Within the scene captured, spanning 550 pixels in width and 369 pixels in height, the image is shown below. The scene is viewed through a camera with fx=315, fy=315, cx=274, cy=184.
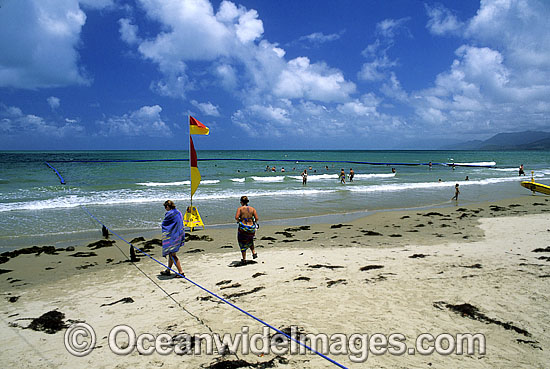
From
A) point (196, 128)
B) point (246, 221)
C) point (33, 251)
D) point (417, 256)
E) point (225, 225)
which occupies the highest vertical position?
point (196, 128)

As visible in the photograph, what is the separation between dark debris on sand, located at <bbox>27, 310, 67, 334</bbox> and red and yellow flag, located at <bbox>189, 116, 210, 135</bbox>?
5.24m

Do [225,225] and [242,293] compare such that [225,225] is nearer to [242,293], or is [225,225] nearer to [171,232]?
[171,232]

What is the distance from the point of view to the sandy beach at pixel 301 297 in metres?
3.99

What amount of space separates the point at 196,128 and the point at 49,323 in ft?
18.4

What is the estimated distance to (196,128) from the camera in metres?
8.94

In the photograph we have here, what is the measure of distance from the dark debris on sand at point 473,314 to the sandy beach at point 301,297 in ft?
0.08

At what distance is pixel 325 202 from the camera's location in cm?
2059

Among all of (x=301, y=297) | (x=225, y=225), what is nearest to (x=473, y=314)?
(x=301, y=297)

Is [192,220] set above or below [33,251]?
above

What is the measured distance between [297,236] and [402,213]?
24.6 ft

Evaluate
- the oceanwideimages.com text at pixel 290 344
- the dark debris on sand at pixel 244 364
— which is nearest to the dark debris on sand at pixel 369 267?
the oceanwideimages.com text at pixel 290 344

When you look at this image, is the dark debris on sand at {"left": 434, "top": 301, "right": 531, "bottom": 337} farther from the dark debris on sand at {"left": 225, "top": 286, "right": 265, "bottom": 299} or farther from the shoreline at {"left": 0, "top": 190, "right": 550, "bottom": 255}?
the shoreline at {"left": 0, "top": 190, "right": 550, "bottom": 255}

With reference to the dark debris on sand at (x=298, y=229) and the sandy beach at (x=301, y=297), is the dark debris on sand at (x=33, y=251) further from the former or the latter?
the dark debris on sand at (x=298, y=229)

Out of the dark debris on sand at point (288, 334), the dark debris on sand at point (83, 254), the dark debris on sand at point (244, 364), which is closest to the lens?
the dark debris on sand at point (244, 364)
